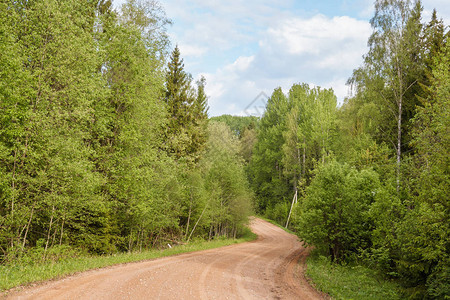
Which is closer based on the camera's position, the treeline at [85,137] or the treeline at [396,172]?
the treeline at [396,172]

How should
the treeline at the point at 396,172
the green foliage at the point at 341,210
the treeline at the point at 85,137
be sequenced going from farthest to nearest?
the green foliage at the point at 341,210, the treeline at the point at 85,137, the treeline at the point at 396,172

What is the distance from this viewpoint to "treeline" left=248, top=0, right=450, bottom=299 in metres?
8.44

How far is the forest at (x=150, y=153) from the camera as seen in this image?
10453 millimetres

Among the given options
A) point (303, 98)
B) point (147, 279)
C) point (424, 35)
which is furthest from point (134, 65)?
point (303, 98)

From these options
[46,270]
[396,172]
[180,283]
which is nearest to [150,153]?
[46,270]

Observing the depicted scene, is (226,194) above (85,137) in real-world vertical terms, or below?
below

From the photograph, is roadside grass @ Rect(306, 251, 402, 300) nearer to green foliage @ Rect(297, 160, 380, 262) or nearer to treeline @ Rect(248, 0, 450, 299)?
treeline @ Rect(248, 0, 450, 299)

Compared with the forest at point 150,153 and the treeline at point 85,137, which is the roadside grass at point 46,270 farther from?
the treeline at point 85,137

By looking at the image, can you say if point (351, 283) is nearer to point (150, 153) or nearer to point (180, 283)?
point (180, 283)

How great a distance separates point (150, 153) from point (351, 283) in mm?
12272

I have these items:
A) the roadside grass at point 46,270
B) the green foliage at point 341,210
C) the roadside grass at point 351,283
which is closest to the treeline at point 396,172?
the green foliage at point 341,210

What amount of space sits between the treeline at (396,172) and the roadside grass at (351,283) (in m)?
→ 0.64

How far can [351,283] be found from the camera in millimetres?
11680

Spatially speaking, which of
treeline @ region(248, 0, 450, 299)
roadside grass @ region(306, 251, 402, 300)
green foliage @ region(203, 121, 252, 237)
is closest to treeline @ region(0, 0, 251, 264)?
green foliage @ region(203, 121, 252, 237)
